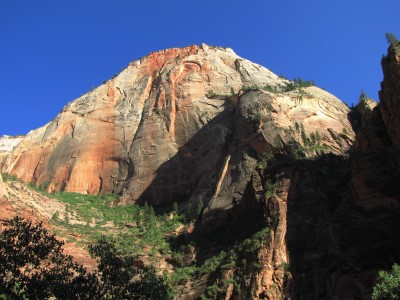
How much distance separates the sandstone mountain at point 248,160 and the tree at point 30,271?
18.8 metres

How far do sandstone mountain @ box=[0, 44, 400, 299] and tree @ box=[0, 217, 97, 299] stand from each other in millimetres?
18823

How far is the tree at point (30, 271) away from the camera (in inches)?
712

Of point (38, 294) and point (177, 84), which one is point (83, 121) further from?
point (38, 294)

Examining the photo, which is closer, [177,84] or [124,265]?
[124,265]

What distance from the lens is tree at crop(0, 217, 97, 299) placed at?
712 inches

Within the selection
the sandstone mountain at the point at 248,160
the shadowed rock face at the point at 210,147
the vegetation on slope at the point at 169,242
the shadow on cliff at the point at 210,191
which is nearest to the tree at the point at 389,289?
the sandstone mountain at the point at 248,160

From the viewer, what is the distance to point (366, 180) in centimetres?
3859

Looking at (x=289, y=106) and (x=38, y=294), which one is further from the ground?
(x=289, y=106)

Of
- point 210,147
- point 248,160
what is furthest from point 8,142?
point 248,160

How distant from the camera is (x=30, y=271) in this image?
18.8 meters

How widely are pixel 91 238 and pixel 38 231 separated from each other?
1307 inches

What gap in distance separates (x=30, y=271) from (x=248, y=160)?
35.9 m

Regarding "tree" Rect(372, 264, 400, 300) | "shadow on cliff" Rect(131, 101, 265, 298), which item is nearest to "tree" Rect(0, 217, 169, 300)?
"tree" Rect(372, 264, 400, 300)

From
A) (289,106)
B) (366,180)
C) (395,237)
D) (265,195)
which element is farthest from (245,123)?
(395,237)
